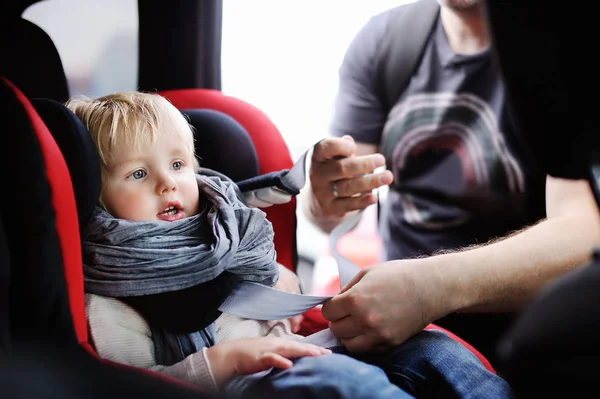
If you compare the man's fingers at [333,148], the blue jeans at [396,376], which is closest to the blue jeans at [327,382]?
the blue jeans at [396,376]

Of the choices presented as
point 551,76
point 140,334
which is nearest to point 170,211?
point 140,334

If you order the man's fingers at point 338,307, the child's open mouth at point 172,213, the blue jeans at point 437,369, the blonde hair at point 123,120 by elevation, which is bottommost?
the blue jeans at point 437,369

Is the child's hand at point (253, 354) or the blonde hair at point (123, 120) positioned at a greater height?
the blonde hair at point (123, 120)

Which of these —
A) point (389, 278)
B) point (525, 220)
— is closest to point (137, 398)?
point (389, 278)

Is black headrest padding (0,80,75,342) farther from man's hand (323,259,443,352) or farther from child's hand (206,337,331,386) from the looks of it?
man's hand (323,259,443,352)

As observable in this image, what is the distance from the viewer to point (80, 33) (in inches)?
28.0

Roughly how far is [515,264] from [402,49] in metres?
0.23

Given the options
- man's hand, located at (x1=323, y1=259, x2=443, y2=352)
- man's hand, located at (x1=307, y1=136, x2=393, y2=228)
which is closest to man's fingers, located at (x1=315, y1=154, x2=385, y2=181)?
man's hand, located at (x1=307, y1=136, x2=393, y2=228)

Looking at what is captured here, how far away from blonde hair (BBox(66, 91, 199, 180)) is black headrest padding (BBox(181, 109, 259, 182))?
0.06 meters

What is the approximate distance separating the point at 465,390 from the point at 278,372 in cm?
16

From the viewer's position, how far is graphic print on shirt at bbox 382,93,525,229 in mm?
533

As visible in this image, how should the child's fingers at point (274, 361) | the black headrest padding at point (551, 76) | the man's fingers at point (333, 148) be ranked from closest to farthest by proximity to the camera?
the black headrest padding at point (551, 76) < the child's fingers at point (274, 361) < the man's fingers at point (333, 148)

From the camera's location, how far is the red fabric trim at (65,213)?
1.74 feet

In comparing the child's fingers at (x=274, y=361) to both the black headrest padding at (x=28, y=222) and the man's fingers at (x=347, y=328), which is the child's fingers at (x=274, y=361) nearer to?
the man's fingers at (x=347, y=328)
